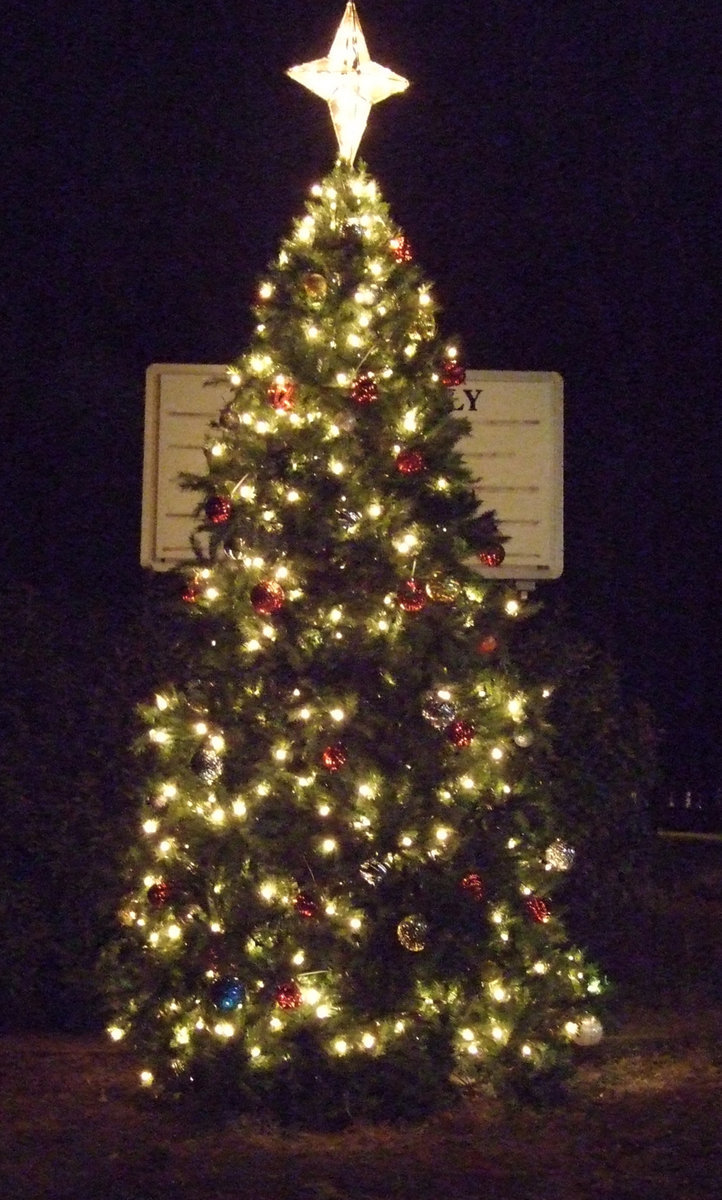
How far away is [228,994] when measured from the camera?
6.20 m

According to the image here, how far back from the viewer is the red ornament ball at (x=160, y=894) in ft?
20.9

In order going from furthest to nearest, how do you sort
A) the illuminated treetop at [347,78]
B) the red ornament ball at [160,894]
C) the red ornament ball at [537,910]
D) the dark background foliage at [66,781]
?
the dark background foliage at [66,781] < the illuminated treetop at [347,78] < the red ornament ball at [537,910] < the red ornament ball at [160,894]

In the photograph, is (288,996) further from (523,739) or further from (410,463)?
(410,463)

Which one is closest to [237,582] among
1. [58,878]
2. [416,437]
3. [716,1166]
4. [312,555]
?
[312,555]

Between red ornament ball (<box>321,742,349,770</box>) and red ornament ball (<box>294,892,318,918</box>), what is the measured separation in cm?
55

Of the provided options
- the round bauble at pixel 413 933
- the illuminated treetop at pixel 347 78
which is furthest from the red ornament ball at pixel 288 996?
the illuminated treetop at pixel 347 78

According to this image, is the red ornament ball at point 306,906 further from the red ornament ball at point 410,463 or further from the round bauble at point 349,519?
the red ornament ball at point 410,463

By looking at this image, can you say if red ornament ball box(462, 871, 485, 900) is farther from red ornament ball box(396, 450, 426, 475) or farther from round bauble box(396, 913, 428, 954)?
red ornament ball box(396, 450, 426, 475)

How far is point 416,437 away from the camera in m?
6.66

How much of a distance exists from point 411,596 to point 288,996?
5.69 ft

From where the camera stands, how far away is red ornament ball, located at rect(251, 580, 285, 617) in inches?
252

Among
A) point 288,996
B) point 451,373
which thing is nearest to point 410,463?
point 451,373

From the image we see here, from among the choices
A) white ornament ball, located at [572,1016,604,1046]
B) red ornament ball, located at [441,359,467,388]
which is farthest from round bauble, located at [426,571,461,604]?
white ornament ball, located at [572,1016,604,1046]

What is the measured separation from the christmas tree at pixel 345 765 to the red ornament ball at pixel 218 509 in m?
0.01
